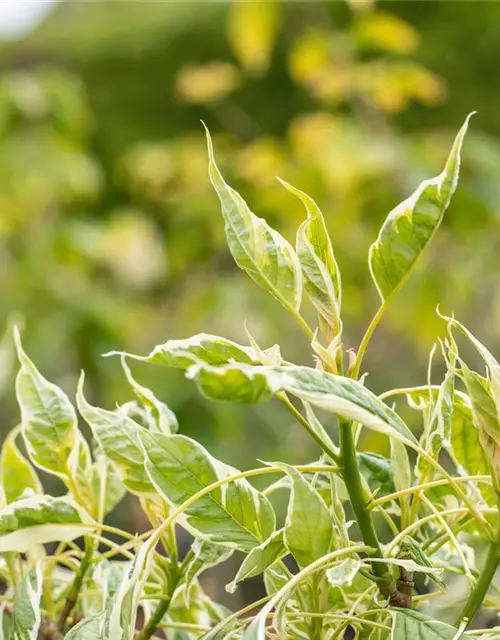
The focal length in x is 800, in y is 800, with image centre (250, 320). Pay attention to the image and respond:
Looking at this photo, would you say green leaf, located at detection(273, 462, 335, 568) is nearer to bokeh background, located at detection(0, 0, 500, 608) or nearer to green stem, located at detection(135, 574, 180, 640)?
green stem, located at detection(135, 574, 180, 640)

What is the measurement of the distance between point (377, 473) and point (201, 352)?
0.09 meters

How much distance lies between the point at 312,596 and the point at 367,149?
1.25 m

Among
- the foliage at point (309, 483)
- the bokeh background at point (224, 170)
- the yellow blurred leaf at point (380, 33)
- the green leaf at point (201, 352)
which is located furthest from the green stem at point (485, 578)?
the yellow blurred leaf at point (380, 33)

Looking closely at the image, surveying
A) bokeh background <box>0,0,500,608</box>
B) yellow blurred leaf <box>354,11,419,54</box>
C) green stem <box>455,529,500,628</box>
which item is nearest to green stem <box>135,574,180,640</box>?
green stem <box>455,529,500,628</box>

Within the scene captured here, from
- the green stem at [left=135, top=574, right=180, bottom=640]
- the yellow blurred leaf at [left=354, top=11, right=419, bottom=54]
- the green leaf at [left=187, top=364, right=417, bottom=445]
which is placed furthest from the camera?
the yellow blurred leaf at [left=354, top=11, right=419, bottom=54]

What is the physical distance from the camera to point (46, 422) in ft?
1.12

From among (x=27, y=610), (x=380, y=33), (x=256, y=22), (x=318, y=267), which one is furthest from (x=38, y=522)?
(x=380, y=33)

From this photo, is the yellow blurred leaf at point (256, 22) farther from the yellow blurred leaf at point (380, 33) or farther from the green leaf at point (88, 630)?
the green leaf at point (88, 630)

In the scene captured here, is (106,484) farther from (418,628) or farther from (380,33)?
(380,33)

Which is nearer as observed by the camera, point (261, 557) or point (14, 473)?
point (261, 557)

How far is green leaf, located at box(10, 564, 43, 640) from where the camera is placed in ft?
0.97

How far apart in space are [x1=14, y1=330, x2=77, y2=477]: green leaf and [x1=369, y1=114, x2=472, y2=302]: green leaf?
0.15 m

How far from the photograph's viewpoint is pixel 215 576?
1893 millimetres

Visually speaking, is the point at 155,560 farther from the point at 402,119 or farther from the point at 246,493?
the point at 402,119
